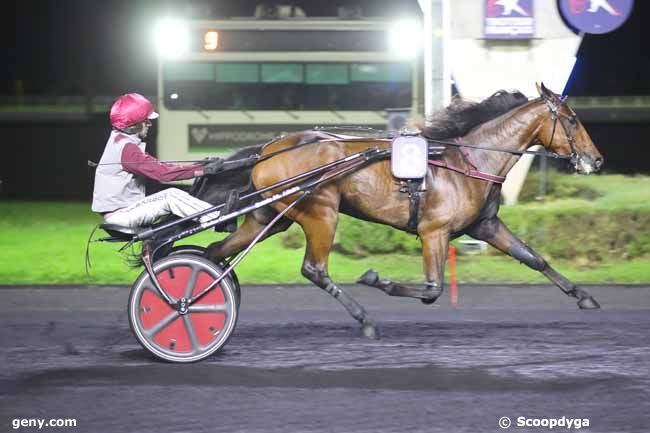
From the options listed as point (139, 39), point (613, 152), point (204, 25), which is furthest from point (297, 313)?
point (139, 39)

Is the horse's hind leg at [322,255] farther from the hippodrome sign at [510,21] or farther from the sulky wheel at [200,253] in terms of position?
the hippodrome sign at [510,21]

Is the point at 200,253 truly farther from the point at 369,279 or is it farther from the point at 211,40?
the point at 211,40

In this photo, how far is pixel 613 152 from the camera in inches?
1161

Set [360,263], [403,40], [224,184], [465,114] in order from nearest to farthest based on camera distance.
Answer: [224,184] → [465,114] → [360,263] → [403,40]

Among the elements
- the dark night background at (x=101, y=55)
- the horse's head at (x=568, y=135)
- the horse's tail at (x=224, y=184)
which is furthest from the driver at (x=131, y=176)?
the dark night background at (x=101, y=55)

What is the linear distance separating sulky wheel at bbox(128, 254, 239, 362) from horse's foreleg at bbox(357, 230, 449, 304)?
99cm

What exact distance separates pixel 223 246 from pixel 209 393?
1.67 metres

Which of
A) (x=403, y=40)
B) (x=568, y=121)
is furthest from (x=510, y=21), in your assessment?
(x=568, y=121)

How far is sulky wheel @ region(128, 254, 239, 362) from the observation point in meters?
7.03

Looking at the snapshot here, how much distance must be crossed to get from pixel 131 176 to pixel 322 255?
142cm

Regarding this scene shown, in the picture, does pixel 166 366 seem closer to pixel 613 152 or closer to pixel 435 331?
pixel 435 331

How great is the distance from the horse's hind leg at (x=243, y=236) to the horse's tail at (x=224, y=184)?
199 mm

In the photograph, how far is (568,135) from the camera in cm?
782

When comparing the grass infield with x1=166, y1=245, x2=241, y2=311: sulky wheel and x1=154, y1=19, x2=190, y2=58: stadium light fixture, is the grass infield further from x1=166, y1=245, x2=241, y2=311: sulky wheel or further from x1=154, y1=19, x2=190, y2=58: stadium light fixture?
x1=154, y1=19, x2=190, y2=58: stadium light fixture
